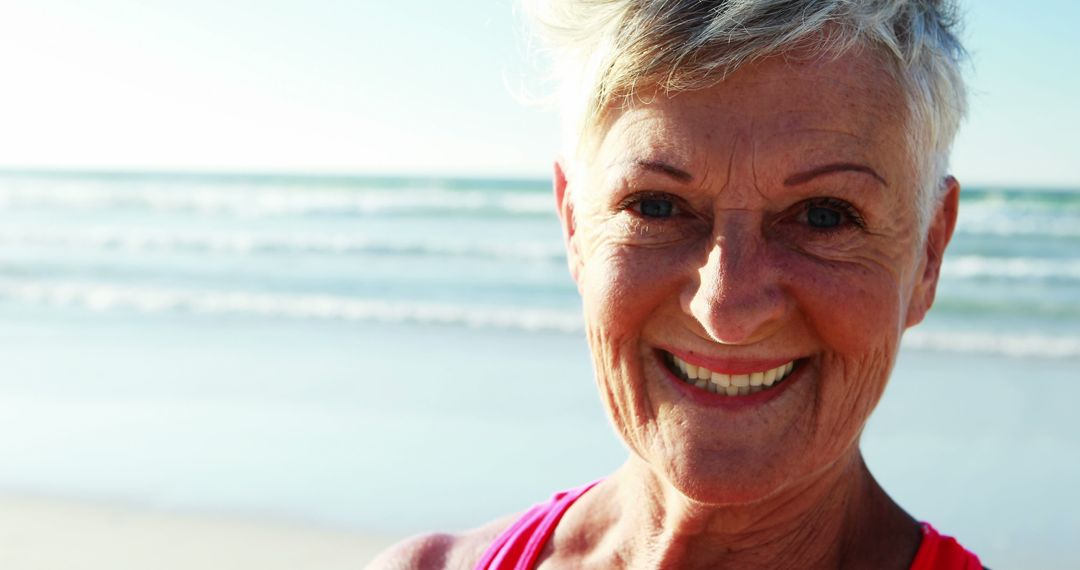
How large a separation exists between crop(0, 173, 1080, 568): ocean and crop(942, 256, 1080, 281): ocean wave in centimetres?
6

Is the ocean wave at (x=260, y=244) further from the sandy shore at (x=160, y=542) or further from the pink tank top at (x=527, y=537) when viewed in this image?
the pink tank top at (x=527, y=537)

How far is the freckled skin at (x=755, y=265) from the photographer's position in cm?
177

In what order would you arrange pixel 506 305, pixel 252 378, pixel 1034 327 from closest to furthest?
pixel 252 378, pixel 1034 327, pixel 506 305

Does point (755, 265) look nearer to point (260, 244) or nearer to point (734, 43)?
point (734, 43)

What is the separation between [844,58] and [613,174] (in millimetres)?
426

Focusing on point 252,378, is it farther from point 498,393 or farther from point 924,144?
point 924,144

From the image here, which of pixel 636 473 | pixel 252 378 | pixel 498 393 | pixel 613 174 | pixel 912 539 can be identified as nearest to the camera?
pixel 613 174

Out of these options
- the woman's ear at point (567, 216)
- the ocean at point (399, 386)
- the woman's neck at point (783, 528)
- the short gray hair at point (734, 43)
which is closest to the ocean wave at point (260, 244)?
the ocean at point (399, 386)

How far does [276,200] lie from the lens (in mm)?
24031

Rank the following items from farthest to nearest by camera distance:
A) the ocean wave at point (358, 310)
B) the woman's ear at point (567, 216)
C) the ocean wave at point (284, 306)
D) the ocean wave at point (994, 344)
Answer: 1. the ocean wave at point (284, 306)
2. the ocean wave at point (358, 310)
3. the ocean wave at point (994, 344)
4. the woman's ear at point (567, 216)

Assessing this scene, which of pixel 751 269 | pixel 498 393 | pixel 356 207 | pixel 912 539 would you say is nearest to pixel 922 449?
pixel 498 393

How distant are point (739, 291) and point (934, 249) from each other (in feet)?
1.72

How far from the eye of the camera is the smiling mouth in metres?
1.87

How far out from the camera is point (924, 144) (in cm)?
187
